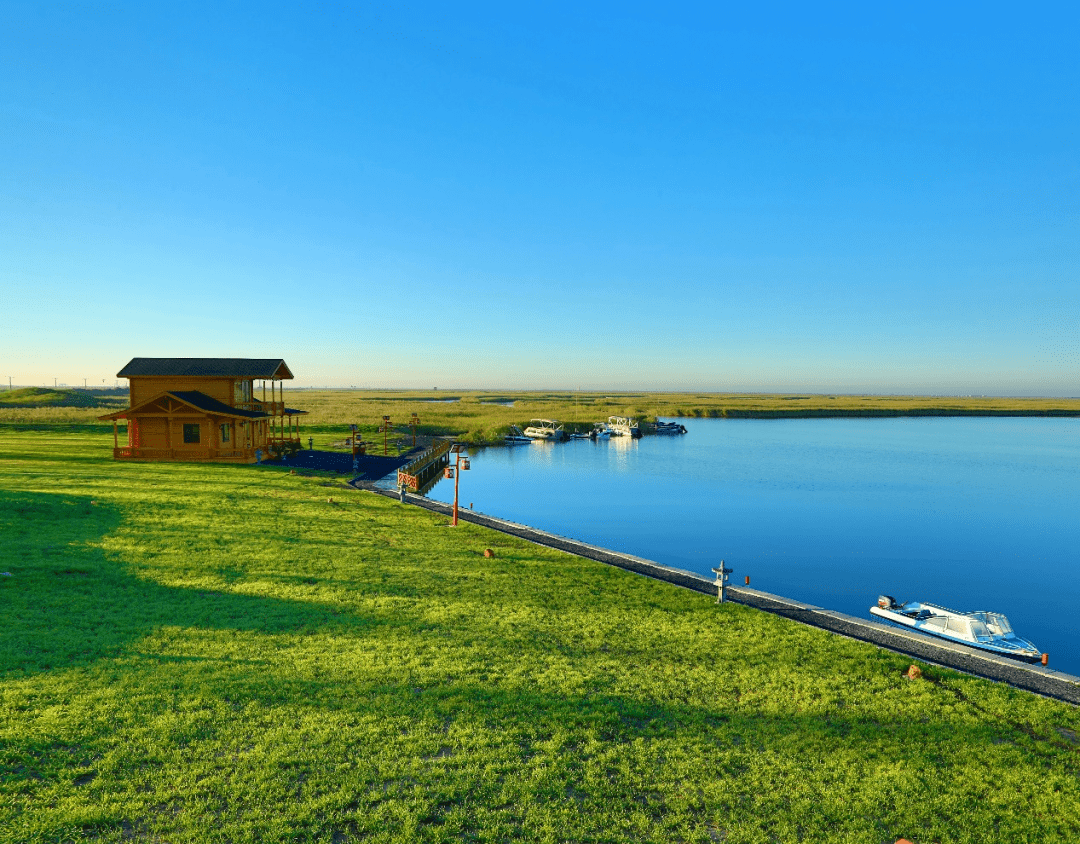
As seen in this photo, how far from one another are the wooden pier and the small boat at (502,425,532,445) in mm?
16880

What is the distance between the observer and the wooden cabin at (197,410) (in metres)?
37.2

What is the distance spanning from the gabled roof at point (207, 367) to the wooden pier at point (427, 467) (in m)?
11.9

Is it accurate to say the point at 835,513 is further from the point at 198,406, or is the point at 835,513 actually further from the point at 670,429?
the point at 670,429

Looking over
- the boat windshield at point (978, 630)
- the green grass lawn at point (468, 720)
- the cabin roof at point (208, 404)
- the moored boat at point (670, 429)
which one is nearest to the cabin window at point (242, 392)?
the cabin roof at point (208, 404)

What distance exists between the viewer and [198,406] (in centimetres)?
3684

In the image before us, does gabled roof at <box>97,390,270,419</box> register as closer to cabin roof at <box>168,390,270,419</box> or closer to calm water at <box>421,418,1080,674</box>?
cabin roof at <box>168,390,270,419</box>

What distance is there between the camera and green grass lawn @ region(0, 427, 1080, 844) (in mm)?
6672

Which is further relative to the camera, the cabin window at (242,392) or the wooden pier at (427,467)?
the cabin window at (242,392)

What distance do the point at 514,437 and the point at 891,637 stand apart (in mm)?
61891

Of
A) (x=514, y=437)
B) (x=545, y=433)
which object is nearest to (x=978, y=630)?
(x=514, y=437)

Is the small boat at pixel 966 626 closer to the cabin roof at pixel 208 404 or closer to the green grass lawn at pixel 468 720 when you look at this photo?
the green grass lawn at pixel 468 720

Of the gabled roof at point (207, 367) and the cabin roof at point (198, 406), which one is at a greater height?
the gabled roof at point (207, 367)

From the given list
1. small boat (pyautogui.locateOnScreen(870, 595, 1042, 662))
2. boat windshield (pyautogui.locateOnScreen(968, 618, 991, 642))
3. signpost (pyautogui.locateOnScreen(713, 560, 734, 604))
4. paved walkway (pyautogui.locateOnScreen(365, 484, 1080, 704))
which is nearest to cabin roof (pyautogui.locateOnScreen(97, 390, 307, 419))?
paved walkway (pyautogui.locateOnScreen(365, 484, 1080, 704))

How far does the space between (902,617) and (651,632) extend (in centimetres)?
1069
